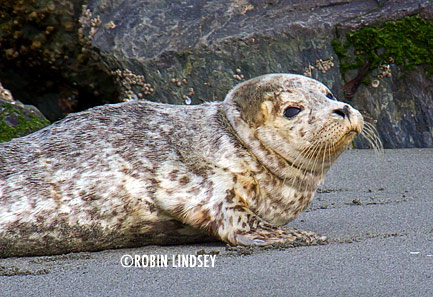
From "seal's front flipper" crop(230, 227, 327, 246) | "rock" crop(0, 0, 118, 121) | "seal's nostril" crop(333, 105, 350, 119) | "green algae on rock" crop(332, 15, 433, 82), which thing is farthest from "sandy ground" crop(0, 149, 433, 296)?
"rock" crop(0, 0, 118, 121)

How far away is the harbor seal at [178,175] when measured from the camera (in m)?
4.56

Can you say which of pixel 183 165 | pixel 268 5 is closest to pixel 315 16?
pixel 268 5

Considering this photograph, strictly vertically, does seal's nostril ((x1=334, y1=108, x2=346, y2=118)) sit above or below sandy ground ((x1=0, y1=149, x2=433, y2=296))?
above

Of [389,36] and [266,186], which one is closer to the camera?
[266,186]

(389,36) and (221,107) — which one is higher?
(221,107)

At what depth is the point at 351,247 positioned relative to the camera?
13.7 ft

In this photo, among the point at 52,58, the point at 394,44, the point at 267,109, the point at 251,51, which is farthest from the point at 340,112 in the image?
the point at 52,58

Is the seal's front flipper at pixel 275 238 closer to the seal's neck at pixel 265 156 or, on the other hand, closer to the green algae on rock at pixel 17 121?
the seal's neck at pixel 265 156

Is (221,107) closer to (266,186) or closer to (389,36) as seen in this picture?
(266,186)

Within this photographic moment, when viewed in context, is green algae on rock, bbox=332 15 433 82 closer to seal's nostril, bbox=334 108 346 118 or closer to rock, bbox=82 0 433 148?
rock, bbox=82 0 433 148

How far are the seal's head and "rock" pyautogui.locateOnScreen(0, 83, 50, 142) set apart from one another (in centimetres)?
255

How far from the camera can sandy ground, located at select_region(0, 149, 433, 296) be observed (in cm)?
341

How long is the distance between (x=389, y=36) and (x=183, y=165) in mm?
3523

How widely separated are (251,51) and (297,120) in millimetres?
3171
